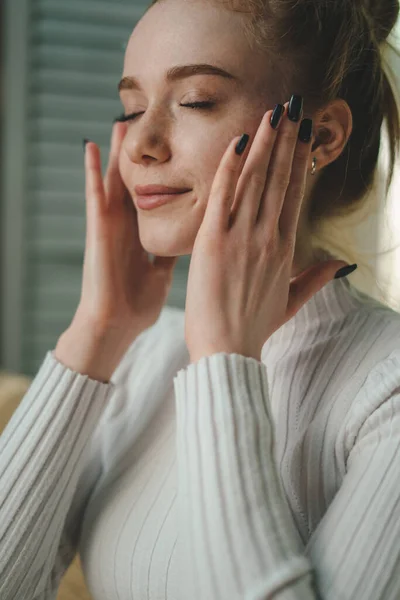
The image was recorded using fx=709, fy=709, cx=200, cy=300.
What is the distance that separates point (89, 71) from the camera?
2.10m

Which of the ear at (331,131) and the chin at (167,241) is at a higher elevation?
the ear at (331,131)

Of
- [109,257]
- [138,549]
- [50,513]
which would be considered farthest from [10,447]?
[109,257]

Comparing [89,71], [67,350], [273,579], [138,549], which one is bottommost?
[138,549]

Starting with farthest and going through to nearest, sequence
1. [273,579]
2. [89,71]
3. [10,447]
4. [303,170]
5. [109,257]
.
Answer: [89,71]
[109,257]
[10,447]
[303,170]
[273,579]

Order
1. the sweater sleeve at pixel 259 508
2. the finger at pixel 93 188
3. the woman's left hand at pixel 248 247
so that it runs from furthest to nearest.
A: the finger at pixel 93 188 → the woman's left hand at pixel 248 247 → the sweater sleeve at pixel 259 508

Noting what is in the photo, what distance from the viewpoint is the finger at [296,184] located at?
2.92 feet

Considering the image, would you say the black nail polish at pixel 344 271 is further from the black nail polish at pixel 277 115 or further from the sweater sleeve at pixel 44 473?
the sweater sleeve at pixel 44 473

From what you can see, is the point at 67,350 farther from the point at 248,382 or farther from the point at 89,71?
the point at 89,71

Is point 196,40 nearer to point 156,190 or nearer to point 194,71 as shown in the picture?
point 194,71

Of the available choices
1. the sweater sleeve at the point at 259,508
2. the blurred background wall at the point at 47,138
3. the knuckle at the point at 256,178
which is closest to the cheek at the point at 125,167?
the knuckle at the point at 256,178

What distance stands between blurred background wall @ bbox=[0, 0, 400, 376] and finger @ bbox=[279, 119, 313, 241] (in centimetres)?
130

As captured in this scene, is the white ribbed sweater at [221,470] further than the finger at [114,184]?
No

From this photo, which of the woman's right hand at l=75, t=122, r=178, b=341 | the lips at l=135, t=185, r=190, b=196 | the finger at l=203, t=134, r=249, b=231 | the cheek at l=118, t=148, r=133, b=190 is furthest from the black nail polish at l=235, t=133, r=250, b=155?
the woman's right hand at l=75, t=122, r=178, b=341

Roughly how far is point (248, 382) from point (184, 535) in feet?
0.58
